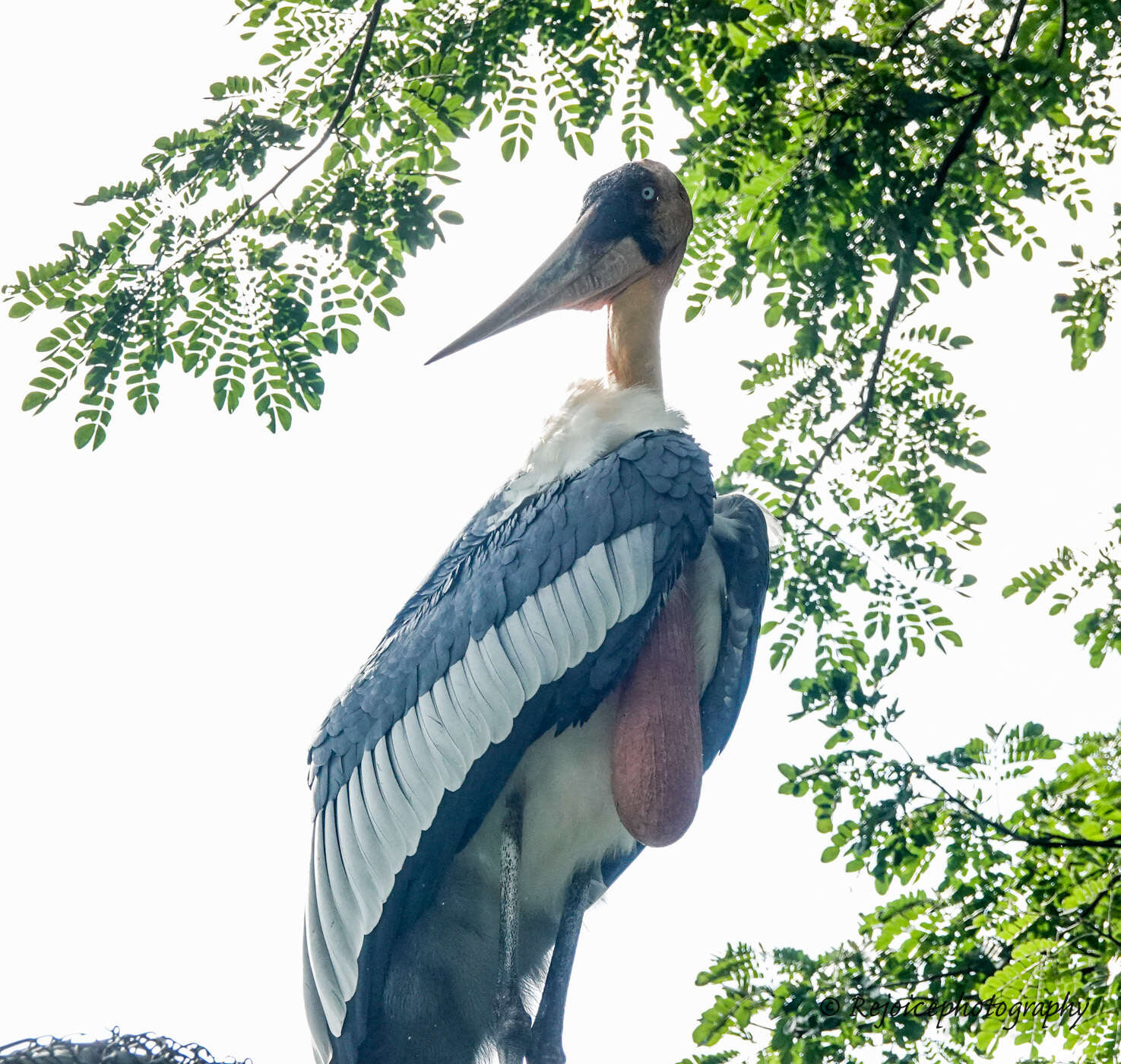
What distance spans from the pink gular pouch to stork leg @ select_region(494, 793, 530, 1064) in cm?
33

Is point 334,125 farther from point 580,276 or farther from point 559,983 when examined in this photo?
point 559,983

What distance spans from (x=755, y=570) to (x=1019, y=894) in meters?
1.18

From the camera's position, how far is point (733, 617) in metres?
4.68

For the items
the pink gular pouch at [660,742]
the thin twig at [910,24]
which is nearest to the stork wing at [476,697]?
the pink gular pouch at [660,742]

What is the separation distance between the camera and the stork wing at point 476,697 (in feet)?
13.9

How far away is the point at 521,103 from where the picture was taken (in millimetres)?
4863

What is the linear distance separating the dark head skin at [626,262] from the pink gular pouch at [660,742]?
3.65ft

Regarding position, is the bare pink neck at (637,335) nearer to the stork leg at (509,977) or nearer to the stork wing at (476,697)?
the stork wing at (476,697)

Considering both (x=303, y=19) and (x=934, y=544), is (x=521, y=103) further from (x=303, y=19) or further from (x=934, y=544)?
(x=934, y=544)

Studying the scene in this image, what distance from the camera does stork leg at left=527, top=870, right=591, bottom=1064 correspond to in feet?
14.2

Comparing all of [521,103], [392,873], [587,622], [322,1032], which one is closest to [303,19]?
[521,103]

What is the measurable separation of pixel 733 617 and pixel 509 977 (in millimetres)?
1235

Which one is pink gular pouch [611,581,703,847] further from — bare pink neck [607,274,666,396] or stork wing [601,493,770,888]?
bare pink neck [607,274,666,396]

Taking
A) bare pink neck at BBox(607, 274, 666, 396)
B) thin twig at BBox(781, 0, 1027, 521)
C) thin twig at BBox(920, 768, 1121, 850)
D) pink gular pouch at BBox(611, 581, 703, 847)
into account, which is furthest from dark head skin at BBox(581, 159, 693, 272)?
thin twig at BBox(920, 768, 1121, 850)
